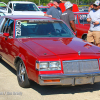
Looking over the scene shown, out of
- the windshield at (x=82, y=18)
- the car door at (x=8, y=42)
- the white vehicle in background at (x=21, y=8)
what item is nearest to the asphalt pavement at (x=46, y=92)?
the car door at (x=8, y=42)

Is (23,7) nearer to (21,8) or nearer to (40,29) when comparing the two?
(21,8)

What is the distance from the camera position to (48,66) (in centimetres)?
459

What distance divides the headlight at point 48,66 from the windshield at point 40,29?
1570 mm

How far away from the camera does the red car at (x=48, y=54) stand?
4.56 metres

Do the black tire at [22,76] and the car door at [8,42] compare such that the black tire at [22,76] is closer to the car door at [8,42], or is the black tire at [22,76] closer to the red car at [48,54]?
the red car at [48,54]

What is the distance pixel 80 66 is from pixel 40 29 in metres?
1.86

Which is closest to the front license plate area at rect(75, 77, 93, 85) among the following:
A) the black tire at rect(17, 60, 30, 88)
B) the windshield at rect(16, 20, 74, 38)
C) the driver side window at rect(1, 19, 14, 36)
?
the black tire at rect(17, 60, 30, 88)

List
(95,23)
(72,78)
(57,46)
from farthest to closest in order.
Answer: (95,23) → (57,46) → (72,78)

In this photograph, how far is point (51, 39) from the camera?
19.1ft

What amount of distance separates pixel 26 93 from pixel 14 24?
1993 millimetres

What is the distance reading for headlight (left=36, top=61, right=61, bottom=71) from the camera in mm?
4559

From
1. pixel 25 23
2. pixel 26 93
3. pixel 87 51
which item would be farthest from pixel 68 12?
pixel 26 93

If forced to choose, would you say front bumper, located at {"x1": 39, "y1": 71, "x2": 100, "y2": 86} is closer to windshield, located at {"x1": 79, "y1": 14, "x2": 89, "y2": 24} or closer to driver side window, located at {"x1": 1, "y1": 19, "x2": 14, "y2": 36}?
driver side window, located at {"x1": 1, "y1": 19, "x2": 14, "y2": 36}

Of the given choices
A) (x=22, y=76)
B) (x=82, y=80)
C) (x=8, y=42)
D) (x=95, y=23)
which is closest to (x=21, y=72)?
(x=22, y=76)
